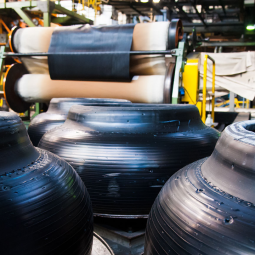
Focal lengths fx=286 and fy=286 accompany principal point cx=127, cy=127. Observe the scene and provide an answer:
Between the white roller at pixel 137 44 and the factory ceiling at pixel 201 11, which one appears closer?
the white roller at pixel 137 44

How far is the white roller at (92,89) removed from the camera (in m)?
3.13

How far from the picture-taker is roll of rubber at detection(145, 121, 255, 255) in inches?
22.0

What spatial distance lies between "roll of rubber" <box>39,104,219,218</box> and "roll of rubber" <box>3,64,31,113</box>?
102 inches

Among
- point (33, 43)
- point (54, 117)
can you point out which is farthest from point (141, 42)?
point (54, 117)

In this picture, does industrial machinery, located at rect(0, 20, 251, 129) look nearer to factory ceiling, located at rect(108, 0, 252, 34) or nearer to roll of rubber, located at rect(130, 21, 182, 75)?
roll of rubber, located at rect(130, 21, 182, 75)

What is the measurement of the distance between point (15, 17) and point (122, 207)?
5772mm

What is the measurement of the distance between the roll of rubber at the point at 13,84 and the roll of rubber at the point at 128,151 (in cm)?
260

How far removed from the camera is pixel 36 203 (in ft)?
2.36

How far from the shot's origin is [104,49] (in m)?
3.10

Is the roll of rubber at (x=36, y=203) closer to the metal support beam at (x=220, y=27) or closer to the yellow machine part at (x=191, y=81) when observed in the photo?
the yellow machine part at (x=191, y=81)

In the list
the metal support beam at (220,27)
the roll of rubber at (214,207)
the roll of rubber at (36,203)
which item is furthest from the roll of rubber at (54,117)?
→ the metal support beam at (220,27)

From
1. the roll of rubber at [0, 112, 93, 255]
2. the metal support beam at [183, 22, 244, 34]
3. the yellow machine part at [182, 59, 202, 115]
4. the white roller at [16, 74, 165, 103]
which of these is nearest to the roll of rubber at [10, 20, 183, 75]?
the white roller at [16, 74, 165, 103]

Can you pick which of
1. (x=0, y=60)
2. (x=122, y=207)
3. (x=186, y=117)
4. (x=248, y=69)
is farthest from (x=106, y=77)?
(x=248, y=69)

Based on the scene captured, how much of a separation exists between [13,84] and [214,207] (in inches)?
144
